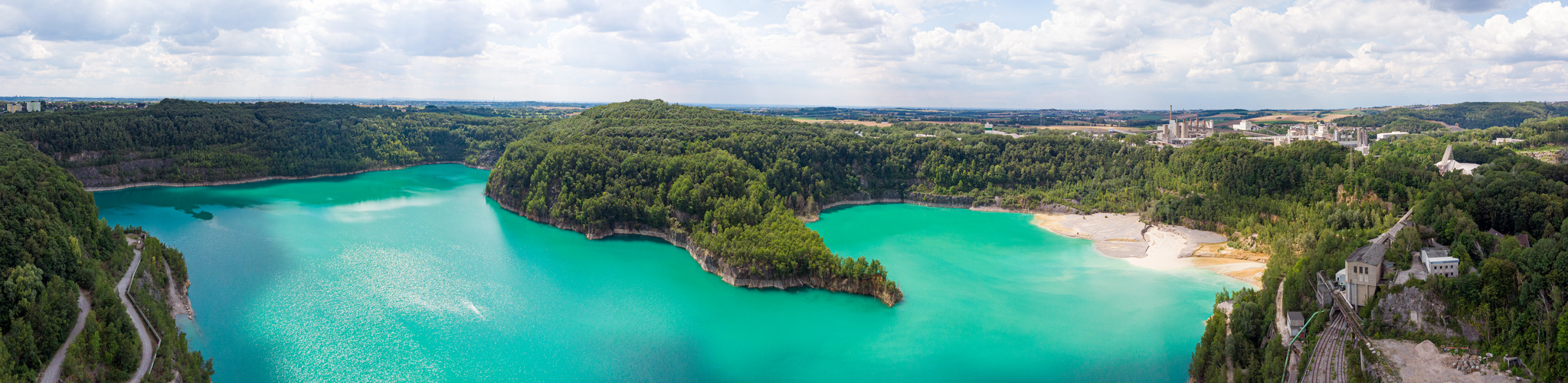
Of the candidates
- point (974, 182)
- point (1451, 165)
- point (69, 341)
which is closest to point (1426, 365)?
point (1451, 165)

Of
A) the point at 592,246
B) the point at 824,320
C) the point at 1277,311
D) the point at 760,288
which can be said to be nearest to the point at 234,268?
the point at 592,246

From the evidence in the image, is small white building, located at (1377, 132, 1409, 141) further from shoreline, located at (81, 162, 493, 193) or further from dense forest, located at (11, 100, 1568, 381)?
shoreline, located at (81, 162, 493, 193)

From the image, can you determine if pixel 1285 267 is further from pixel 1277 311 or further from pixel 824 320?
pixel 824 320

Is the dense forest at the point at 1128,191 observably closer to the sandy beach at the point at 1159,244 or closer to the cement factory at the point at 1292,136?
the sandy beach at the point at 1159,244

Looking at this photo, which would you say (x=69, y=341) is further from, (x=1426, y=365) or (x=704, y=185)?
(x=1426, y=365)

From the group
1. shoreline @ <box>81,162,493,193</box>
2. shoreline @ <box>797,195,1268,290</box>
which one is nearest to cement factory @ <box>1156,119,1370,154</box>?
shoreline @ <box>797,195,1268,290</box>
